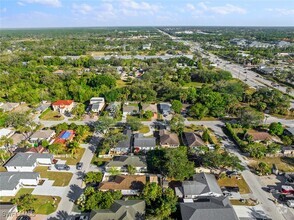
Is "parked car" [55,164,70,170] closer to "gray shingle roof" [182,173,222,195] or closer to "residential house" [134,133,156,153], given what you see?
"residential house" [134,133,156,153]

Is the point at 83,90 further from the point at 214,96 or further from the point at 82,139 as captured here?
the point at 214,96

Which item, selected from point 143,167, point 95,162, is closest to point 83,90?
point 95,162

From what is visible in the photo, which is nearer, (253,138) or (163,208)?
(163,208)

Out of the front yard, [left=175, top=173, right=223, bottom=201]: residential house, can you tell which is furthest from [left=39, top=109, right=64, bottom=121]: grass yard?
[left=175, top=173, right=223, bottom=201]: residential house

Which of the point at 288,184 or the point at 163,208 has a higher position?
the point at 163,208

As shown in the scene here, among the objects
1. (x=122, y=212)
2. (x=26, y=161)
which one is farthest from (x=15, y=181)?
(x=122, y=212)
